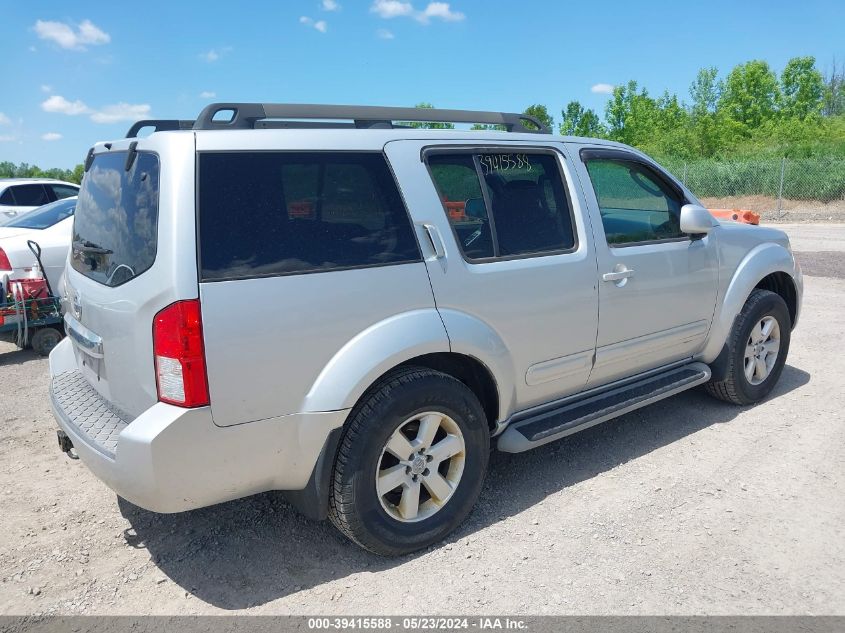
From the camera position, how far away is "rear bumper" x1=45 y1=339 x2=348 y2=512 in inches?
99.3

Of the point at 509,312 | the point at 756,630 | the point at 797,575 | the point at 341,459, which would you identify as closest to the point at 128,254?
the point at 341,459

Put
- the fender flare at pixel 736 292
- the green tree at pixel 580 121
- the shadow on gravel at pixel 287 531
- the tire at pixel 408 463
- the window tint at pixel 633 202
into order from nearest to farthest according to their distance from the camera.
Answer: the tire at pixel 408 463 < the shadow on gravel at pixel 287 531 < the window tint at pixel 633 202 < the fender flare at pixel 736 292 < the green tree at pixel 580 121

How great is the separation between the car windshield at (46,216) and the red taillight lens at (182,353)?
6085 millimetres

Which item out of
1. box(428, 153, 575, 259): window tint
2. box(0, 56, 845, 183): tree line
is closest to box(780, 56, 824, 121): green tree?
box(0, 56, 845, 183): tree line

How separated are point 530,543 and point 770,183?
1081 inches

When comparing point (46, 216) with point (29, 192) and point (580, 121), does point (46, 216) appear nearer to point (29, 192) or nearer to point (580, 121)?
point (29, 192)

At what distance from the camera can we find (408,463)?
3076 millimetres

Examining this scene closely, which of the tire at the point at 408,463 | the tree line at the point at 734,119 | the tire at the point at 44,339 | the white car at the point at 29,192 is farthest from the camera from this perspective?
the tree line at the point at 734,119

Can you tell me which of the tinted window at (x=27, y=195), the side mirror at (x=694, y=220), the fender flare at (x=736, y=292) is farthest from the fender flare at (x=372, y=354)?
the tinted window at (x=27, y=195)

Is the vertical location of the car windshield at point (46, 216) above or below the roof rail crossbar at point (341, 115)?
below

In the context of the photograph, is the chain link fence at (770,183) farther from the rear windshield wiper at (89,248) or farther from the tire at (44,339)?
the rear windshield wiper at (89,248)

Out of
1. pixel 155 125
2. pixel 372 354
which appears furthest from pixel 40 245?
pixel 372 354

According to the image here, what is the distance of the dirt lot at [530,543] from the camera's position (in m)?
2.84

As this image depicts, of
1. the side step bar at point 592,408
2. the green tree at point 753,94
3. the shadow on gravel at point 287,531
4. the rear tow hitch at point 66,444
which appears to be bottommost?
the shadow on gravel at point 287,531
